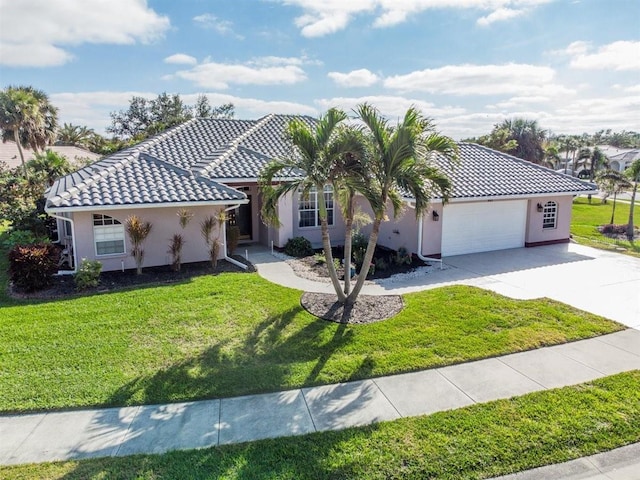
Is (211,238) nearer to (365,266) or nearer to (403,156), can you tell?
(365,266)

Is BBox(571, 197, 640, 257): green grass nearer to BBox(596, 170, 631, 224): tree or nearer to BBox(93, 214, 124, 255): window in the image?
BBox(596, 170, 631, 224): tree

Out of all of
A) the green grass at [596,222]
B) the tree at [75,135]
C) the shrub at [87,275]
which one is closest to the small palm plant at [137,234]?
the shrub at [87,275]

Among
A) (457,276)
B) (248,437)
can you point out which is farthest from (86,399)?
(457,276)

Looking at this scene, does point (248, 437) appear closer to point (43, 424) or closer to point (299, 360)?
point (299, 360)

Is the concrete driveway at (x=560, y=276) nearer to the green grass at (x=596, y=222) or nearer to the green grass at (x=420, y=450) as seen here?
the green grass at (x=596, y=222)

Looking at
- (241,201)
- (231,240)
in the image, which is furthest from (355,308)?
(231,240)

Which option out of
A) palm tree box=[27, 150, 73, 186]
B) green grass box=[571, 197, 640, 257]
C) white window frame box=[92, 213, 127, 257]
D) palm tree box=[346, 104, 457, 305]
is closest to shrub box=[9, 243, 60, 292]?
white window frame box=[92, 213, 127, 257]
